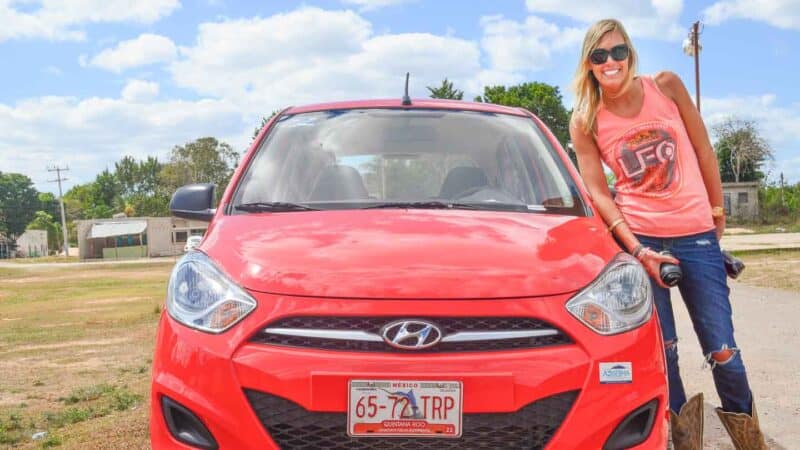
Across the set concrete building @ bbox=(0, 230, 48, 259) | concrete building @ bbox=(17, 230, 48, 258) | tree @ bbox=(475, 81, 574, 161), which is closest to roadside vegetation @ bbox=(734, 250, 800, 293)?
tree @ bbox=(475, 81, 574, 161)

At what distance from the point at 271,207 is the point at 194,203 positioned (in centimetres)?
59

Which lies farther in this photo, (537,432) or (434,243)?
(434,243)

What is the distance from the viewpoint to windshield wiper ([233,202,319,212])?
2.93 metres

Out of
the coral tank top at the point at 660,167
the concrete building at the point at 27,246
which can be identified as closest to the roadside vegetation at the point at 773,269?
the coral tank top at the point at 660,167

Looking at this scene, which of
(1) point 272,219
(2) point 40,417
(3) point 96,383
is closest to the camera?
(1) point 272,219

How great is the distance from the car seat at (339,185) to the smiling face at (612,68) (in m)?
1.07

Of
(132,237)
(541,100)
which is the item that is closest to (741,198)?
(541,100)

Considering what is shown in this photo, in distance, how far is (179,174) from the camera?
253 feet

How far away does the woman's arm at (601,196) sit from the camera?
3068 mm

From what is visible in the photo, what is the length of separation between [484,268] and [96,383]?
21.6 feet

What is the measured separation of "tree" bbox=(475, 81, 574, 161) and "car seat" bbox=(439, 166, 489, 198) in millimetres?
55244

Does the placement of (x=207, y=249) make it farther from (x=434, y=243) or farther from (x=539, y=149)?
(x=539, y=149)

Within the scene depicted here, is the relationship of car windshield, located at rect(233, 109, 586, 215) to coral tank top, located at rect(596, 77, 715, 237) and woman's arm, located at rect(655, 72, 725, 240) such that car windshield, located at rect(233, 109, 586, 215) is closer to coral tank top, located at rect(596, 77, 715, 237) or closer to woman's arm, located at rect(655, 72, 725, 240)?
coral tank top, located at rect(596, 77, 715, 237)

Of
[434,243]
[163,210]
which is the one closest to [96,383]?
[434,243]
